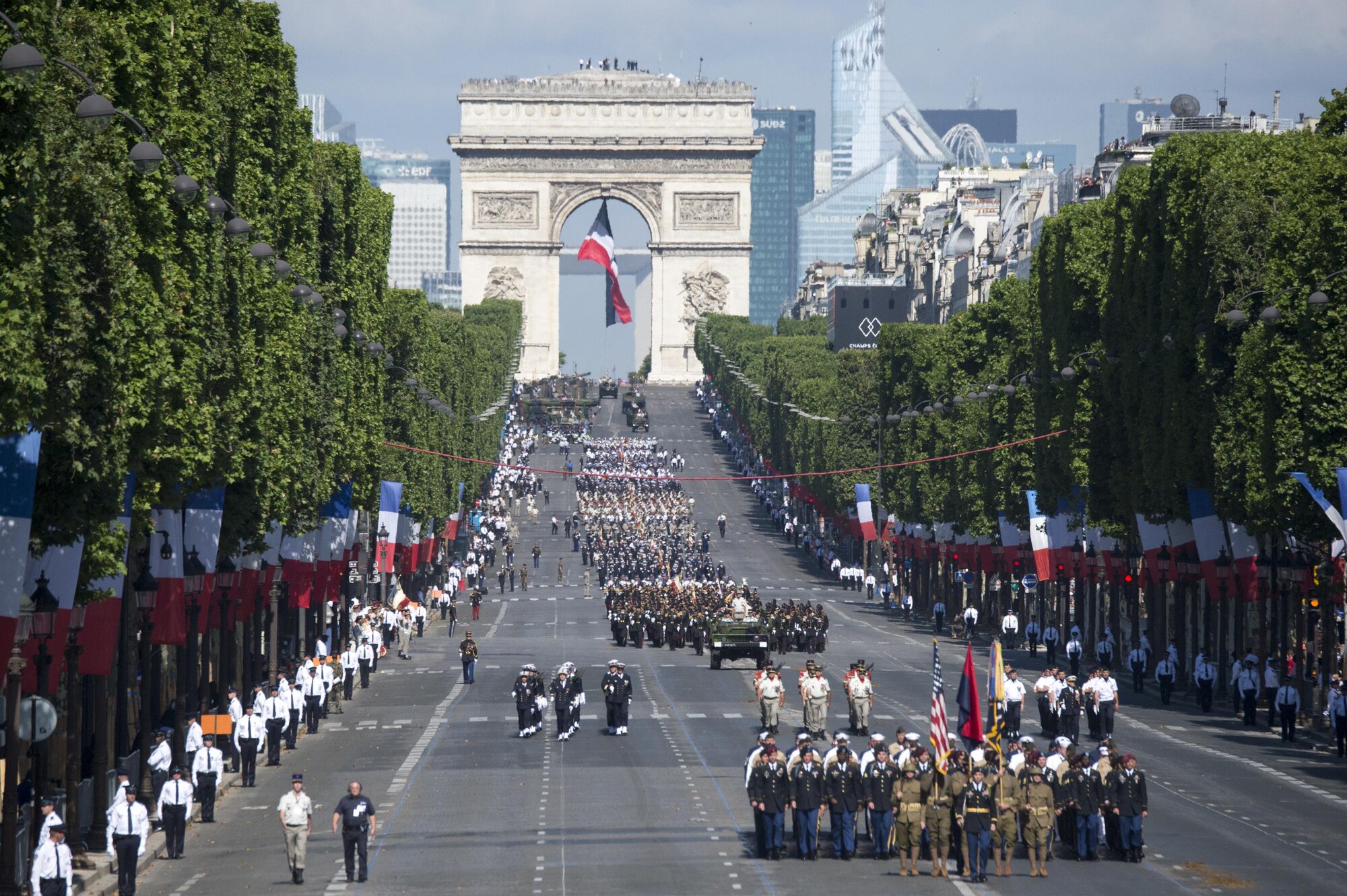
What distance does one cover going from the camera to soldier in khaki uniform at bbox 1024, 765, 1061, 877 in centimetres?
3123

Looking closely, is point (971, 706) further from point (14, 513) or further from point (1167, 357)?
point (1167, 357)

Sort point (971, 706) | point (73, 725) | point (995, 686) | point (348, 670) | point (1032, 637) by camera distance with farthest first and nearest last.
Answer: point (1032, 637), point (348, 670), point (995, 686), point (971, 706), point (73, 725)

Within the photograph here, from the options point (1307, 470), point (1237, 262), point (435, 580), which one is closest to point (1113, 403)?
point (1237, 262)

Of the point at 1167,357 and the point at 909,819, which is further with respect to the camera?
the point at 1167,357

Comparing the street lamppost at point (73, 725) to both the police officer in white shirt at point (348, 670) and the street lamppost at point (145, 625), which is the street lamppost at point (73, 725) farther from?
the police officer in white shirt at point (348, 670)

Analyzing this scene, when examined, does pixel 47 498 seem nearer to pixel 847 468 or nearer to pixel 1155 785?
pixel 1155 785

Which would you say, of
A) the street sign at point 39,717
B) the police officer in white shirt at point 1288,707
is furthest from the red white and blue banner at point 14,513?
the police officer in white shirt at point 1288,707

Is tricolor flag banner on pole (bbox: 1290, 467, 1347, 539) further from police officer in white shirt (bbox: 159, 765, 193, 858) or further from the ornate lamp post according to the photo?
the ornate lamp post

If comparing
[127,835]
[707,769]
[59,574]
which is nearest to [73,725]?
[127,835]

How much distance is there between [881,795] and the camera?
32469mm

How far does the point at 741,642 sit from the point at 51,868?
4079 cm

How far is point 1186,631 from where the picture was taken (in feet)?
230

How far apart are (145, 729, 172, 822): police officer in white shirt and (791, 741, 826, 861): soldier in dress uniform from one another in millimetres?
9860

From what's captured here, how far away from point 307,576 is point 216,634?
98.1 inches
